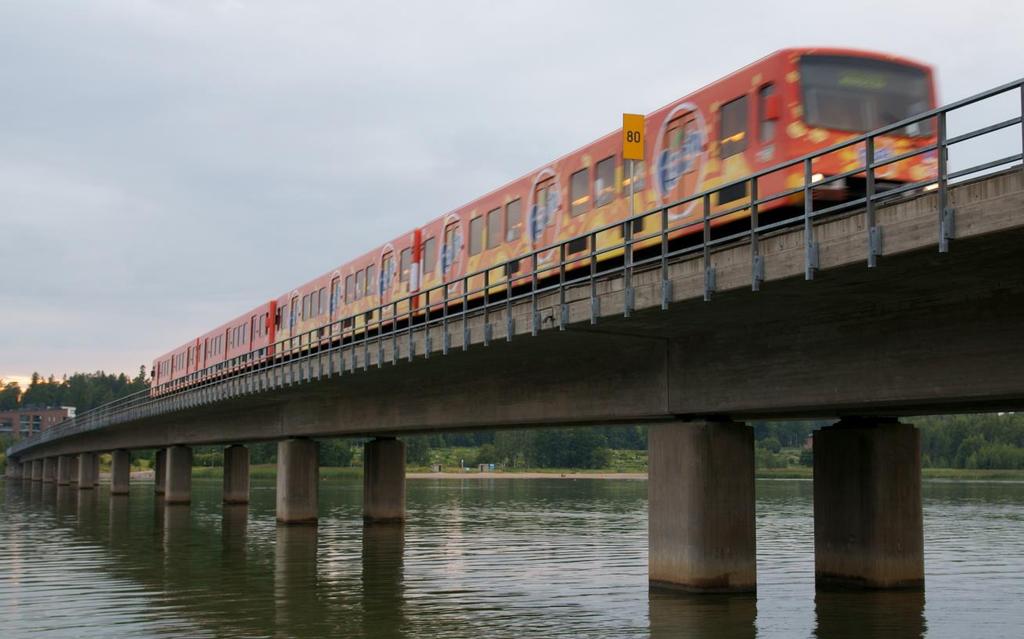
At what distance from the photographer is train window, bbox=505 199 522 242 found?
101 ft

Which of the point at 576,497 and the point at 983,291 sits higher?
the point at 983,291

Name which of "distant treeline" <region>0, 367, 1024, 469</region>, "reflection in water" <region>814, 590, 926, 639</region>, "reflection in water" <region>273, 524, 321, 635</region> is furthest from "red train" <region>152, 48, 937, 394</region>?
"distant treeline" <region>0, 367, 1024, 469</region>

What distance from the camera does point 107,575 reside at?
30.1 meters

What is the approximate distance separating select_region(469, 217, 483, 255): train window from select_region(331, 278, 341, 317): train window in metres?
13.2

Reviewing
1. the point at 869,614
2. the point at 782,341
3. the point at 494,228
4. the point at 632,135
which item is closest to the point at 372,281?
the point at 494,228

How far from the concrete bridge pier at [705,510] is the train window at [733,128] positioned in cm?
599

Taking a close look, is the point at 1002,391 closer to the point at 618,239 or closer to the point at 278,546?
the point at 618,239

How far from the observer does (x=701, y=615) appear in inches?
842

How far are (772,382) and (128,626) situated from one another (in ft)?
→ 43.6

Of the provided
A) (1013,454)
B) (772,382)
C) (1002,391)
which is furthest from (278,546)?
(1013,454)

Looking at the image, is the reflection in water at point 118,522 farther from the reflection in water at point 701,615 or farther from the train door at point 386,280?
the reflection in water at point 701,615

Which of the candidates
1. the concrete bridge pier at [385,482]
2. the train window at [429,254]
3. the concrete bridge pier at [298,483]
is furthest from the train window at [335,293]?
the train window at [429,254]

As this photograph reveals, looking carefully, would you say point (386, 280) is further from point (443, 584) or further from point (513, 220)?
point (443, 584)

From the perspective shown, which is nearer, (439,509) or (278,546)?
(278,546)
